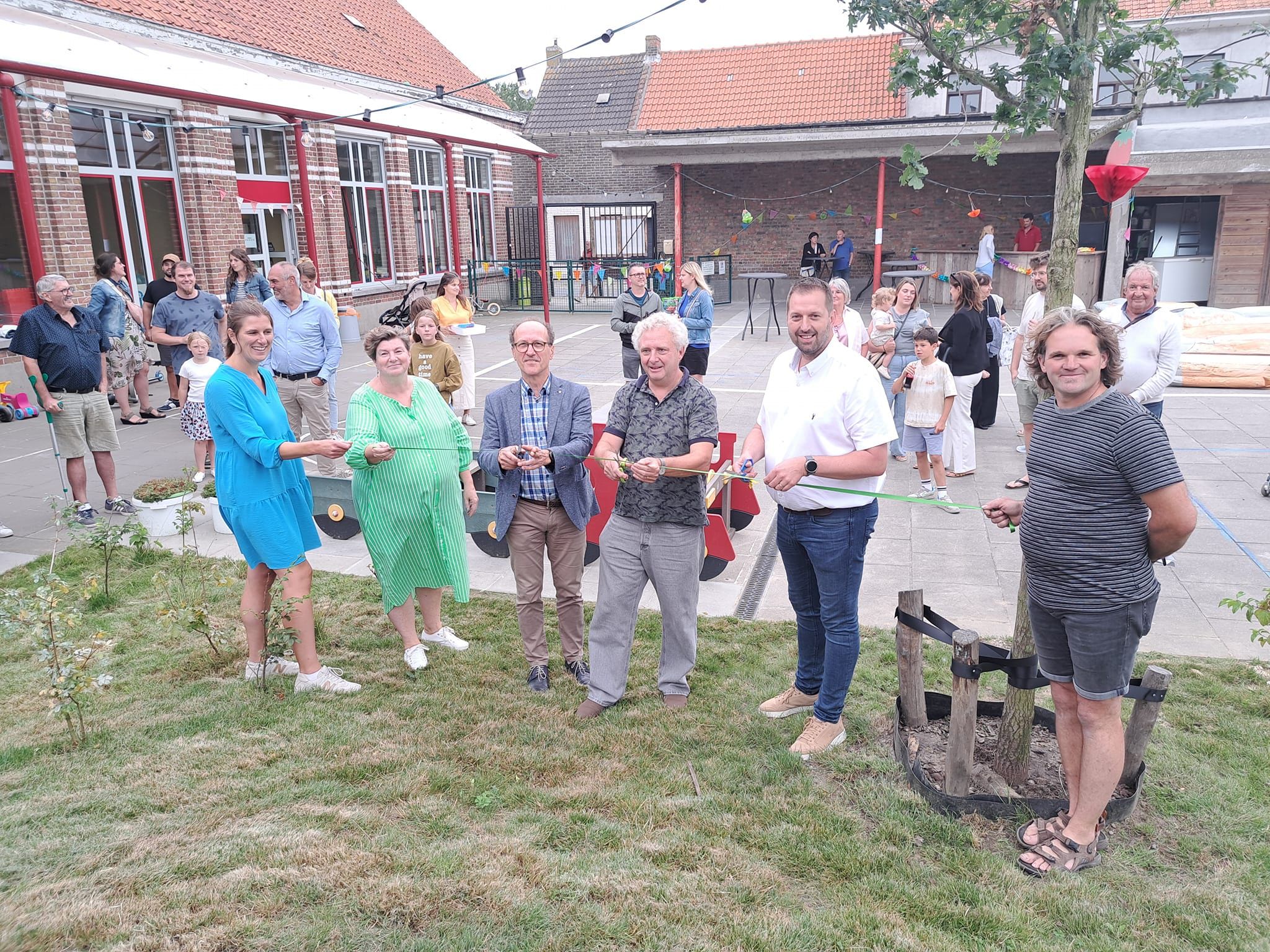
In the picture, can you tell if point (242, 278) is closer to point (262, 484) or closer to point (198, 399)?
point (198, 399)

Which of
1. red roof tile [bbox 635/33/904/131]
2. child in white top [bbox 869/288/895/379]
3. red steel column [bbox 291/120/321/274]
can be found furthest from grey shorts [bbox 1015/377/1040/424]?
red roof tile [bbox 635/33/904/131]

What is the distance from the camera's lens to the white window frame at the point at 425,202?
21469mm

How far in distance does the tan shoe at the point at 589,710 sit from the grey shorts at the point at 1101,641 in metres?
2.00

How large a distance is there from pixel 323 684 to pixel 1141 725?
3.47 metres

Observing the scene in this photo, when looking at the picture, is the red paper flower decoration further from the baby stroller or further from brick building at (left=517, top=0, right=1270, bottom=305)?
brick building at (left=517, top=0, right=1270, bottom=305)

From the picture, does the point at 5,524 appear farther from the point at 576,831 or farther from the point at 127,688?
the point at 576,831

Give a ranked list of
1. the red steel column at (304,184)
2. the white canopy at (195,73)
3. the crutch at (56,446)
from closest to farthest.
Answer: the crutch at (56,446) → the white canopy at (195,73) → the red steel column at (304,184)

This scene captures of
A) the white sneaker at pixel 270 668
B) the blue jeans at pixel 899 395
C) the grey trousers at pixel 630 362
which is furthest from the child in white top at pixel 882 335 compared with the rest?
the white sneaker at pixel 270 668

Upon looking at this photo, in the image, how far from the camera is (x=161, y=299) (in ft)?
32.5

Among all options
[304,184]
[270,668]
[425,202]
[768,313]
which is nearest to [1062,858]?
[270,668]

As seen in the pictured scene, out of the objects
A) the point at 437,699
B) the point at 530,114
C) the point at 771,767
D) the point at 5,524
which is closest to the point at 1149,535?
the point at 771,767

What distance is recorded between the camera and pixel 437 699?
14.1 ft

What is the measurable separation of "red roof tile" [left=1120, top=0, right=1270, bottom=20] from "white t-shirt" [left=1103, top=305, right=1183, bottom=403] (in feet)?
54.3

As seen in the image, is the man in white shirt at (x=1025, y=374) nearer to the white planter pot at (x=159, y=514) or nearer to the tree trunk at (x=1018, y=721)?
the tree trunk at (x=1018, y=721)
